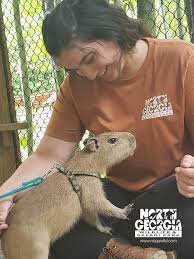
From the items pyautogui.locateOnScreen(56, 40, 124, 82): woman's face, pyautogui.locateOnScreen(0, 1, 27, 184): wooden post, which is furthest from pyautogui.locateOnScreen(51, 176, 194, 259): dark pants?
pyautogui.locateOnScreen(0, 1, 27, 184): wooden post

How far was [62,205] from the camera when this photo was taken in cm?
235

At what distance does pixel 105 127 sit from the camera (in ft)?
8.18

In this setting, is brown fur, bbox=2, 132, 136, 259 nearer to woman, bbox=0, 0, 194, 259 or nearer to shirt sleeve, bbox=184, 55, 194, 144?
woman, bbox=0, 0, 194, 259

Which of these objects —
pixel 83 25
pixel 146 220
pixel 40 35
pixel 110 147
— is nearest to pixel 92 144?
pixel 110 147

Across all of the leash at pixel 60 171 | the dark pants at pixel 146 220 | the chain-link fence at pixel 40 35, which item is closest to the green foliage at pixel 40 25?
the chain-link fence at pixel 40 35

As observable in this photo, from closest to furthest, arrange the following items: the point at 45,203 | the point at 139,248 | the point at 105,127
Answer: the point at 139,248
the point at 45,203
the point at 105,127

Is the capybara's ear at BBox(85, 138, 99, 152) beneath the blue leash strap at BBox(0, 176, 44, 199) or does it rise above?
above

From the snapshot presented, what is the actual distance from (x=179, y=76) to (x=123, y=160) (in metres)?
0.49

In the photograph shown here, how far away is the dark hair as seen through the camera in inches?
83.9

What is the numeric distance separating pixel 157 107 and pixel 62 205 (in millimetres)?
594

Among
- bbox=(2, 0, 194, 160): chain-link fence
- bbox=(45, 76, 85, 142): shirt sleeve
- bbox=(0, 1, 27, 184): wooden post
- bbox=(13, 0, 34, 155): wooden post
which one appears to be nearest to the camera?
bbox=(45, 76, 85, 142): shirt sleeve

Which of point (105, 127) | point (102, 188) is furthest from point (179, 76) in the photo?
point (102, 188)

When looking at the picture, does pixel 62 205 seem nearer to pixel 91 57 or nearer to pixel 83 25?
pixel 91 57

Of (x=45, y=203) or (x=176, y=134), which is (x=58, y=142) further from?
(x=176, y=134)
